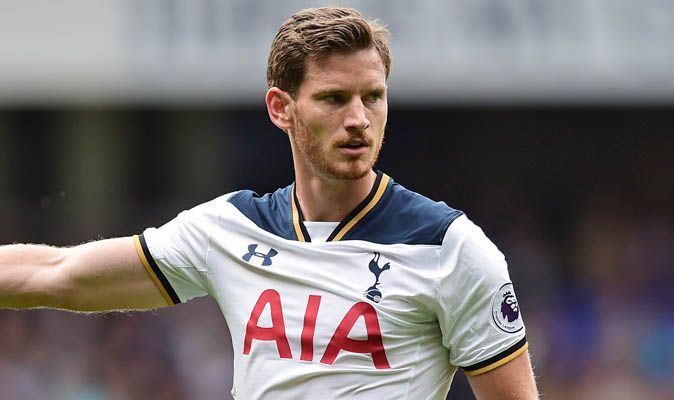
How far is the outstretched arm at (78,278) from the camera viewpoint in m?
3.59

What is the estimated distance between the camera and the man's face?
11.0 ft

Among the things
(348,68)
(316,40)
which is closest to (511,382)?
(348,68)

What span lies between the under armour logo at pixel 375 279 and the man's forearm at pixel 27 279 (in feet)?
3.14

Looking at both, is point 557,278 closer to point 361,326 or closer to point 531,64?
point 531,64

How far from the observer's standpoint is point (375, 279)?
11.0 ft

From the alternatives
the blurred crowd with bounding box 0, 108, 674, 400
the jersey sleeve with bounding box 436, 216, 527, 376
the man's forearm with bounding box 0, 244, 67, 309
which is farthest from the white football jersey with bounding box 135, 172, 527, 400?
the blurred crowd with bounding box 0, 108, 674, 400

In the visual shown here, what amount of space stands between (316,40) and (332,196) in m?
0.46

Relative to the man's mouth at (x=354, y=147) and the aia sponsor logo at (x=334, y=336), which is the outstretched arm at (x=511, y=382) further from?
the man's mouth at (x=354, y=147)

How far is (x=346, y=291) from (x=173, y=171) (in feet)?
29.2

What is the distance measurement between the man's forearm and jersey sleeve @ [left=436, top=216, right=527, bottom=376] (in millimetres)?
1180

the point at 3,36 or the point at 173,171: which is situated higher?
the point at 3,36

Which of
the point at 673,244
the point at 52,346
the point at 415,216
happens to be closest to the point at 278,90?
the point at 415,216

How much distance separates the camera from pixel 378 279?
335cm

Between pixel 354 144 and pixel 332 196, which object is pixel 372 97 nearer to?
pixel 354 144
